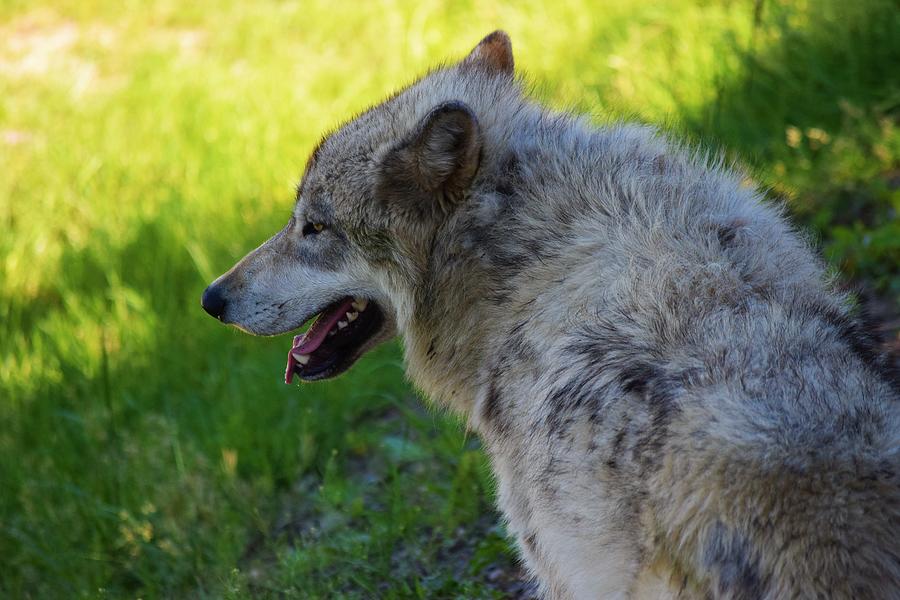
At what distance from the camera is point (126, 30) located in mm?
9930

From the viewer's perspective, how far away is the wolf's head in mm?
3164

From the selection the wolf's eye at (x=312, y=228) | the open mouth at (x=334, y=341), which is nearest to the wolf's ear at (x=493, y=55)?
the wolf's eye at (x=312, y=228)

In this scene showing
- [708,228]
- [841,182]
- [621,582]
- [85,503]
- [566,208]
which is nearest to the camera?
[621,582]

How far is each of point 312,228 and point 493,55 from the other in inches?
38.1

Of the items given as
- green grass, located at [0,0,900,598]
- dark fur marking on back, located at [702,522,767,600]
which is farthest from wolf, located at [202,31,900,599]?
green grass, located at [0,0,900,598]

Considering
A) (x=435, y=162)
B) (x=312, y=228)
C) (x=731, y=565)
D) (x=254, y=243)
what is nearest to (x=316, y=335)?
(x=312, y=228)

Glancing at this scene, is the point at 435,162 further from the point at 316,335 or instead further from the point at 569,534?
the point at 569,534

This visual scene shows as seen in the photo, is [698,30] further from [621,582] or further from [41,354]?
[621,582]

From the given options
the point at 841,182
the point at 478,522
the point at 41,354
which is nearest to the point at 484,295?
the point at 478,522

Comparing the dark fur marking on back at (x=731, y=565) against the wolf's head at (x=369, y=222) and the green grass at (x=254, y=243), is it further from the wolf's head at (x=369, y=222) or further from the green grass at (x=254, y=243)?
the green grass at (x=254, y=243)

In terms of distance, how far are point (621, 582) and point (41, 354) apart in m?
4.34

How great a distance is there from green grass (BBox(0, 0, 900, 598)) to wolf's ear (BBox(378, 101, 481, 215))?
28.2 inches

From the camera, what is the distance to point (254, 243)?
6.38 metres

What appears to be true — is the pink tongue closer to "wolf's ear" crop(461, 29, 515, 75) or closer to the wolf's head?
the wolf's head
